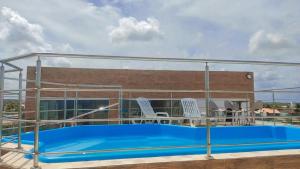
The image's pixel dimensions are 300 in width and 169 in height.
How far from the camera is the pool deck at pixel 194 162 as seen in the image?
8.24ft

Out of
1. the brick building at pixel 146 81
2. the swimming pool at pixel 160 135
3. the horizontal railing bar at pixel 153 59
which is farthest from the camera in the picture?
the brick building at pixel 146 81

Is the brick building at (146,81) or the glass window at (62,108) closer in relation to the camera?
the glass window at (62,108)

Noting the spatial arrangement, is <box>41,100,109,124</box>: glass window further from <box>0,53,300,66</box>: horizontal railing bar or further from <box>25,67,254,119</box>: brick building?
<box>0,53,300,66</box>: horizontal railing bar

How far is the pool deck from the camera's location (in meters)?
2.51

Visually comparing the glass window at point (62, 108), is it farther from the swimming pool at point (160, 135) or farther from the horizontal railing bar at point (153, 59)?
the horizontal railing bar at point (153, 59)

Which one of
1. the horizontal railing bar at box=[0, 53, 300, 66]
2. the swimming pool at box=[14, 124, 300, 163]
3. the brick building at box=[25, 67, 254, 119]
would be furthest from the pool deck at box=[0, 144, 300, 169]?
the brick building at box=[25, 67, 254, 119]

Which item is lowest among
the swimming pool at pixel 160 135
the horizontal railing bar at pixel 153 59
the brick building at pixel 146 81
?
the swimming pool at pixel 160 135

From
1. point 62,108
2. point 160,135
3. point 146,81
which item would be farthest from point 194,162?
point 146,81

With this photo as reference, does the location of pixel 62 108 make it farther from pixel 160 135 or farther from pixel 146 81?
pixel 160 135

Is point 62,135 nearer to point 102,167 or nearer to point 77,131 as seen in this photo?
point 77,131

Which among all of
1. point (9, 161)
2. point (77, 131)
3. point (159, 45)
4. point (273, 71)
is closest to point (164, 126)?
point (77, 131)

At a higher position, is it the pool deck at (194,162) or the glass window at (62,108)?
the glass window at (62,108)

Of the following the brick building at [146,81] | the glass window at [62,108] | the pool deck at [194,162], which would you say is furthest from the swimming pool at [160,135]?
the brick building at [146,81]

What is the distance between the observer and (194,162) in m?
2.70
